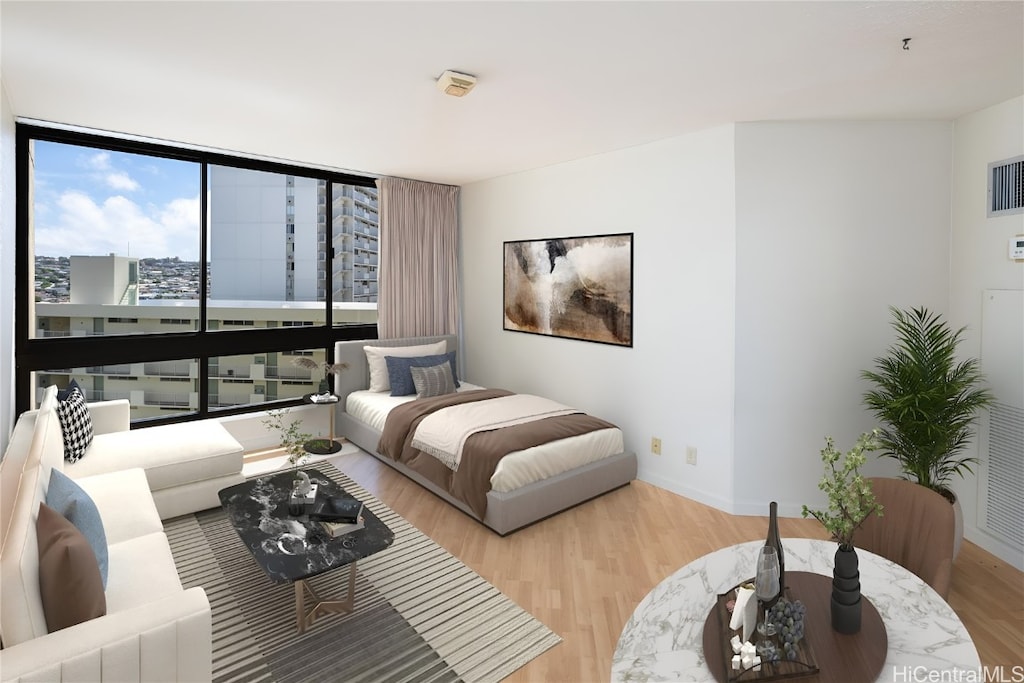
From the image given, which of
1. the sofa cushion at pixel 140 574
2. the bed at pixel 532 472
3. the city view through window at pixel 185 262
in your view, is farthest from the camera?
the city view through window at pixel 185 262

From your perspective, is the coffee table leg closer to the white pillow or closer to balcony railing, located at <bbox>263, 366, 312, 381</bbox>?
the white pillow

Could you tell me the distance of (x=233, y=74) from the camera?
272 centimetres

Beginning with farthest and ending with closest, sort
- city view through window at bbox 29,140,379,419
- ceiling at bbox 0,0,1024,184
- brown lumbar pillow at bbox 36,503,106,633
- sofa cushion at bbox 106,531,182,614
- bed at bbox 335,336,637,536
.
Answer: city view through window at bbox 29,140,379,419, bed at bbox 335,336,637,536, ceiling at bbox 0,0,1024,184, sofa cushion at bbox 106,531,182,614, brown lumbar pillow at bbox 36,503,106,633

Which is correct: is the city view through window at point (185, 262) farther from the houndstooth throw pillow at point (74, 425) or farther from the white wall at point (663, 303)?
the white wall at point (663, 303)

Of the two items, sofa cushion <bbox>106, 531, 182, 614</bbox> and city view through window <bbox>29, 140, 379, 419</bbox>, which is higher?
city view through window <bbox>29, 140, 379, 419</bbox>

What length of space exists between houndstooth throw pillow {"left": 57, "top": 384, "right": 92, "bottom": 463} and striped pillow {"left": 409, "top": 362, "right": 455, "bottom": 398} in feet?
7.67

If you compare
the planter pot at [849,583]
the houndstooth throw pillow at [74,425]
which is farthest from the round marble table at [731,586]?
the houndstooth throw pillow at [74,425]

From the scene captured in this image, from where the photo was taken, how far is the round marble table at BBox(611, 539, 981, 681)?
4.14 ft

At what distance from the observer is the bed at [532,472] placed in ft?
10.8

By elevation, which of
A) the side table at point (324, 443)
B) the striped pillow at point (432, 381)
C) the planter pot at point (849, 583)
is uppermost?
the striped pillow at point (432, 381)

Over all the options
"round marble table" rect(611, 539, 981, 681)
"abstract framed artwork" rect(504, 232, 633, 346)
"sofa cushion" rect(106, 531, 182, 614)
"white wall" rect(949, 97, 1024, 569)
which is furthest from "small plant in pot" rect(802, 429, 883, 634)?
"abstract framed artwork" rect(504, 232, 633, 346)

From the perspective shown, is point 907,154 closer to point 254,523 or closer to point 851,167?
point 851,167

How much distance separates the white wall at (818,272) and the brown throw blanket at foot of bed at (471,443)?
1151 millimetres

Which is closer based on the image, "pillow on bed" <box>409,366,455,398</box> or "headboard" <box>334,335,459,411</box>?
"pillow on bed" <box>409,366,455,398</box>
